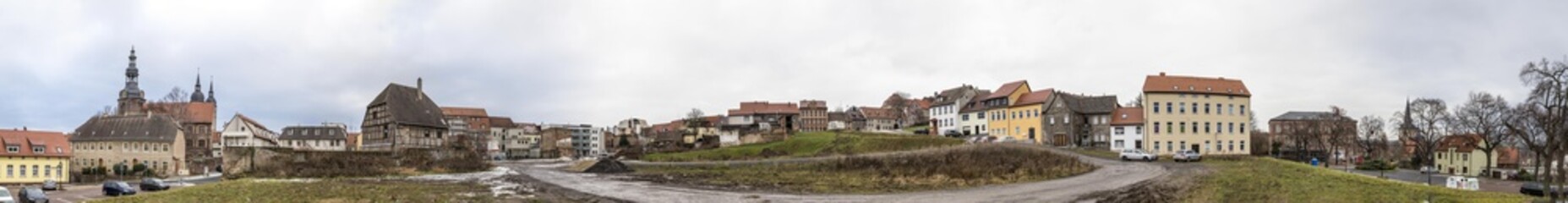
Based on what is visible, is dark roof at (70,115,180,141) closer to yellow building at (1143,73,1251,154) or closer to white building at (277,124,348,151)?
white building at (277,124,348,151)

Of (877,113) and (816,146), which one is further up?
(877,113)

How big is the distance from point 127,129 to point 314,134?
134ft

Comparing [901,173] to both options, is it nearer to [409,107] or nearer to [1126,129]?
[1126,129]

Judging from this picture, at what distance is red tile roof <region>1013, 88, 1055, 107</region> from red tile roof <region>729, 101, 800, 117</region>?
5348 cm

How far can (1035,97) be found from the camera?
76562 mm

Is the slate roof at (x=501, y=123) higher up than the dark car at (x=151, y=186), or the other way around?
the slate roof at (x=501, y=123)

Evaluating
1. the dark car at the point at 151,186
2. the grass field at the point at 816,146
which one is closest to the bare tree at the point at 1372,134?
the grass field at the point at 816,146

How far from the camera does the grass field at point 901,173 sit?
127 ft

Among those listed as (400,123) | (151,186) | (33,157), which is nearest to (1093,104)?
(400,123)

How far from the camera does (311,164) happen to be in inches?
2329

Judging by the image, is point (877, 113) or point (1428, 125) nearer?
point (1428, 125)

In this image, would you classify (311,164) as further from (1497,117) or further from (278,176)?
(1497,117)

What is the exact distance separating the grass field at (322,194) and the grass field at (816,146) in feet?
112

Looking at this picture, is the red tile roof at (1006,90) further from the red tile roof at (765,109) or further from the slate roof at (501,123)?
the slate roof at (501,123)
